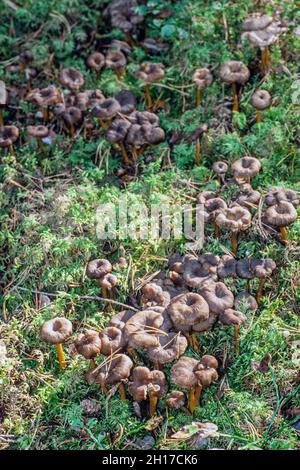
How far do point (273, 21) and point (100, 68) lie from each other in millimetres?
2105

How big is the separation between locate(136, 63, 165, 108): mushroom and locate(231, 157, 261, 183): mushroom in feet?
4.82

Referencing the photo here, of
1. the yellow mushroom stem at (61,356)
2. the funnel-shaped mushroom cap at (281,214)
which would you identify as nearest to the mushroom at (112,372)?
the yellow mushroom stem at (61,356)

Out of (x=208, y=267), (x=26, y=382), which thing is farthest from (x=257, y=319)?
(x=26, y=382)

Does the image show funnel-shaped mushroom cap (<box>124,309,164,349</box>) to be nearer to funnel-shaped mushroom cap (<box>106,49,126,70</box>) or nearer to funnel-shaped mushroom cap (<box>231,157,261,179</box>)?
funnel-shaped mushroom cap (<box>231,157,261,179</box>)

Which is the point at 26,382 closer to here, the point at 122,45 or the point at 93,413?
the point at 93,413

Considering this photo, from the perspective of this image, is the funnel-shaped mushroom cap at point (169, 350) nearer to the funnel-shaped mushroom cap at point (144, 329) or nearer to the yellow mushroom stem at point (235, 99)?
the funnel-shaped mushroom cap at point (144, 329)

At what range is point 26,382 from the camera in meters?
5.97

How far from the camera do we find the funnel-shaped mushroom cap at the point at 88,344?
5.59 m

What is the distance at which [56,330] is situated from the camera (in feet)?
19.3

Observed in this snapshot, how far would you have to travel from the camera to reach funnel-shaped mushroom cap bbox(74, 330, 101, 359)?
18.4ft

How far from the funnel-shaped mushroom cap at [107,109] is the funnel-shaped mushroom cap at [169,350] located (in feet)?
8.92

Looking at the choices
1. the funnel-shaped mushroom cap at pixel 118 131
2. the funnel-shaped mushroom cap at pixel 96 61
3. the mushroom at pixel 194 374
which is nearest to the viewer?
the mushroom at pixel 194 374

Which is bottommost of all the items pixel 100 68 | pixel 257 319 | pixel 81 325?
pixel 81 325

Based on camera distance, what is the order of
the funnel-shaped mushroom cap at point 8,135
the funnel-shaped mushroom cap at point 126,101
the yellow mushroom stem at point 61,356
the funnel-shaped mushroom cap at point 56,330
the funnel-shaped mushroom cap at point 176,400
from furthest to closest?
1. the funnel-shaped mushroom cap at point 126,101
2. the funnel-shaped mushroom cap at point 8,135
3. the yellow mushroom stem at point 61,356
4. the funnel-shaped mushroom cap at point 56,330
5. the funnel-shaped mushroom cap at point 176,400
